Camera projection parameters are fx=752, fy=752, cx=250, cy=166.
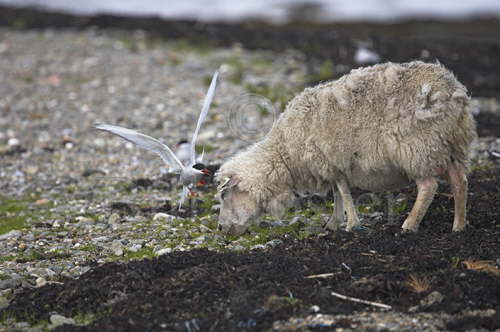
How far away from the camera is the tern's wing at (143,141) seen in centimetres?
902

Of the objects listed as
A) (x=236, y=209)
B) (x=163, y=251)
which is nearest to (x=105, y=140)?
(x=236, y=209)

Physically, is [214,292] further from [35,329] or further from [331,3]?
[331,3]

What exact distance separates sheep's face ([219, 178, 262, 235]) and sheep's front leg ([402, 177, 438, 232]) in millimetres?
1900

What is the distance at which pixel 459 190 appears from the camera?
8703 millimetres

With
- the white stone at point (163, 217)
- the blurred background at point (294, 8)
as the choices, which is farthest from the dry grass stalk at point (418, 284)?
the blurred background at point (294, 8)

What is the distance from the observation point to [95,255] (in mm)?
8984

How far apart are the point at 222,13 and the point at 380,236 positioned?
81.5ft

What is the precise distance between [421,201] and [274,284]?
242 cm

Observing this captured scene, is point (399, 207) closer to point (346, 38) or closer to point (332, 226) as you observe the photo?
point (332, 226)

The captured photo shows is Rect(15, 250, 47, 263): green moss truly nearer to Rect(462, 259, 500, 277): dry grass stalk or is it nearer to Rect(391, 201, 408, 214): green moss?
Rect(391, 201, 408, 214): green moss

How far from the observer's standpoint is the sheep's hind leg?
8.62 meters

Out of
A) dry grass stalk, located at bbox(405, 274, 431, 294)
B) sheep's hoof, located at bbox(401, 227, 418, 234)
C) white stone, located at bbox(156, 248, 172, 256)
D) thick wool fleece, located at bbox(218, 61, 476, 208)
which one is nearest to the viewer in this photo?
dry grass stalk, located at bbox(405, 274, 431, 294)

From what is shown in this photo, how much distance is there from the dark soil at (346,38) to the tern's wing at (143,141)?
303 inches

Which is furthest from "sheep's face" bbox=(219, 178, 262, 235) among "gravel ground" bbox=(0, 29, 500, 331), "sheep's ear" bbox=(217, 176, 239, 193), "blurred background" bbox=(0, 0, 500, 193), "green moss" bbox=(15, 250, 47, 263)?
"blurred background" bbox=(0, 0, 500, 193)
